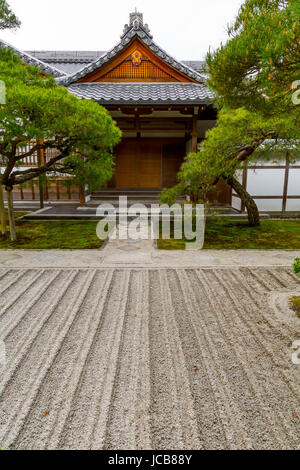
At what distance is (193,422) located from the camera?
2.41m

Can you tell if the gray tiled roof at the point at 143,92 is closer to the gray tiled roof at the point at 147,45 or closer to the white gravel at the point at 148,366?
the gray tiled roof at the point at 147,45

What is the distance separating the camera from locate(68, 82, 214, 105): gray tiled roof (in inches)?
380

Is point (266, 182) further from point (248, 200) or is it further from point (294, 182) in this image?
point (248, 200)

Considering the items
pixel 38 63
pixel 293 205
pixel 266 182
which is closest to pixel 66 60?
pixel 38 63

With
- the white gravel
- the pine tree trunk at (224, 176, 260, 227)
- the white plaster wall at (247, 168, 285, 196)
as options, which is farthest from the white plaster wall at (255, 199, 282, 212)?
the white gravel

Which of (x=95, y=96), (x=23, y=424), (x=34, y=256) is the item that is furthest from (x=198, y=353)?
(x=95, y=96)

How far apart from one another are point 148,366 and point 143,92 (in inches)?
385

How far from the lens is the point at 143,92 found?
10641mm

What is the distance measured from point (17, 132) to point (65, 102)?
111 centimetres

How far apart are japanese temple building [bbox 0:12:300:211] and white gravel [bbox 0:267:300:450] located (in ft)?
22.1

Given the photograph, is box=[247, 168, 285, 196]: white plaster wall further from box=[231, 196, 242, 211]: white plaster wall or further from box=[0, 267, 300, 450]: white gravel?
box=[0, 267, 300, 450]: white gravel

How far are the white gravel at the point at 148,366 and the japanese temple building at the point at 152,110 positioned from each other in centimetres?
Result: 674

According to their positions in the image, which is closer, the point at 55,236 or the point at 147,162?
the point at 55,236
